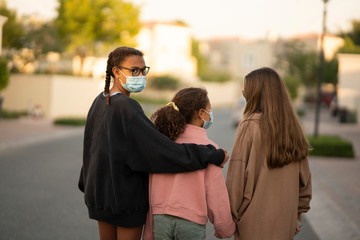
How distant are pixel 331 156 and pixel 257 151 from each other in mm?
10545

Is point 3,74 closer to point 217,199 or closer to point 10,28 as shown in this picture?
point 10,28

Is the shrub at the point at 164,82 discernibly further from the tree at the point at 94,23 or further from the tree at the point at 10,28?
the tree at the point at 10,28

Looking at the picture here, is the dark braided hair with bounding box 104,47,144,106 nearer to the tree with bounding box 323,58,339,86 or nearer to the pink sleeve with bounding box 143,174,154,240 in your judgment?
the pink sleeve with bounding box 143,174,154,240

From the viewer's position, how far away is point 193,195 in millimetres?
2893

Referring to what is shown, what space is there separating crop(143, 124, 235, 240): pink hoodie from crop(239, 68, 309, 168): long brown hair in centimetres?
39

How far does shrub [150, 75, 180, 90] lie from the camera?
46344 millimetres

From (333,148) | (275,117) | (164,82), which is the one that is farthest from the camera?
(164,82)

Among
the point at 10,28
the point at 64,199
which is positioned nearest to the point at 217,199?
the point at 64,199

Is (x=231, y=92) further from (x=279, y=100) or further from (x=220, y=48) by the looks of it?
(x=279, y=100)

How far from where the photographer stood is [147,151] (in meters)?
2.76

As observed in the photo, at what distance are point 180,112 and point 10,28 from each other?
25.6m

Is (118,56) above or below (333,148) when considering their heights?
above

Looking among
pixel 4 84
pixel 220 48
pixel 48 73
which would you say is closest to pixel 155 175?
pixel 4 84

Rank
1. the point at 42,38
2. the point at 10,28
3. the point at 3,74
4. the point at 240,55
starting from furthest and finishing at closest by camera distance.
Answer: the point at 240,55, the point at 42,38, the point at 10,28, the point at 3,74
